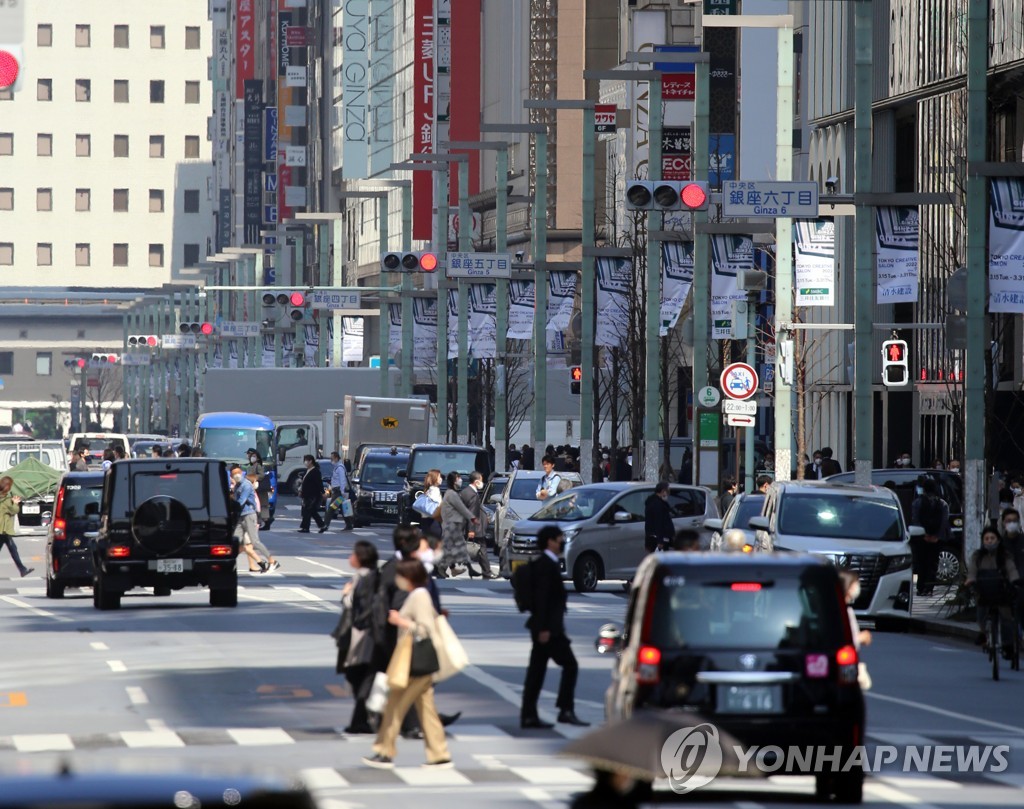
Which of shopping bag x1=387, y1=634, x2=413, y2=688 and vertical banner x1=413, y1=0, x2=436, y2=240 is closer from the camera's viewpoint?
shopping bag x1=387, y1=634, x2=413, y2=688

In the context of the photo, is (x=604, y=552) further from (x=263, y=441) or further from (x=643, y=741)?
(x=263, y=441)

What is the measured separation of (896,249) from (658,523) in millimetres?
5230

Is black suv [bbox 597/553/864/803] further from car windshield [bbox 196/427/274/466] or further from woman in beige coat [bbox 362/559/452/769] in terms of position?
car windshield [bbox 196/427/274/466]

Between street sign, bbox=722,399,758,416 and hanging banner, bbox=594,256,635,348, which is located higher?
hanging banner, bbox=594,256,635,348

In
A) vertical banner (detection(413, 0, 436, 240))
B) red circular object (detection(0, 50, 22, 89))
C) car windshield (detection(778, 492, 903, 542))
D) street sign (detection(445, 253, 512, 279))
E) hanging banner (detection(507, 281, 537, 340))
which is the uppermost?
vertical banner (detection(413, 0, 436, 240))

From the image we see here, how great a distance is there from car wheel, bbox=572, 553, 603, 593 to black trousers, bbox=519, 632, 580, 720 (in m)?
17.1

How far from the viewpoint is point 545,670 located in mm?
15828

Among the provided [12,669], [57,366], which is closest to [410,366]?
[12,669]

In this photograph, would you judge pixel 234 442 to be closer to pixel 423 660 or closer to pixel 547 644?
pixel 547 644

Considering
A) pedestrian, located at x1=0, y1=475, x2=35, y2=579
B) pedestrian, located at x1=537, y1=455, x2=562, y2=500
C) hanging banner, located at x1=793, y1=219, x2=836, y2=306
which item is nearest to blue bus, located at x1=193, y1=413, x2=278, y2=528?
pedestrian, located at x1=537, y1=455, x2=562, y2=500

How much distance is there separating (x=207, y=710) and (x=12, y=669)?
431cm

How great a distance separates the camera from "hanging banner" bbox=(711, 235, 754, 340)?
40.6 metres

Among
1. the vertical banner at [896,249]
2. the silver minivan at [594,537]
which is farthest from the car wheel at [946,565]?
the vertical banner at [896,249]

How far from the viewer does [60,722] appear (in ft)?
52.9
